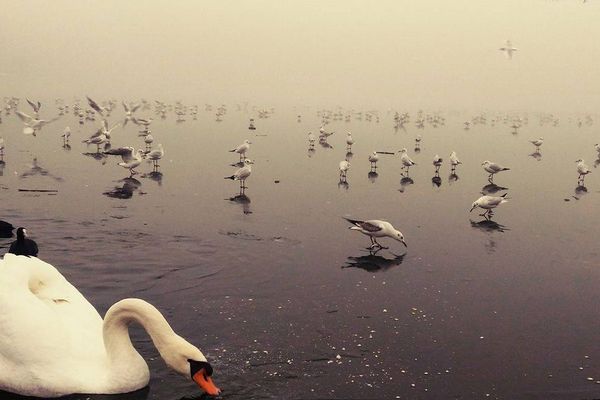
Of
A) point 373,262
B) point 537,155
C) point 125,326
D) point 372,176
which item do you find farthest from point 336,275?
point 537,155

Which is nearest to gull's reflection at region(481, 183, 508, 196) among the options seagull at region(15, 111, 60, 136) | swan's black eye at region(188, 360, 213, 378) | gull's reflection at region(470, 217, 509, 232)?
gull's reflection at region(470, 217, 509, 232)

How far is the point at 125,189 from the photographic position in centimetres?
2605

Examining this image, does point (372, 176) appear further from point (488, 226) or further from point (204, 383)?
point (204, 383)

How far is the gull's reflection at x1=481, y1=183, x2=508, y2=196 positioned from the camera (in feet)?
96.4

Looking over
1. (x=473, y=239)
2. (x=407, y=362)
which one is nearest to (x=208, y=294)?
(x=407, y=362)

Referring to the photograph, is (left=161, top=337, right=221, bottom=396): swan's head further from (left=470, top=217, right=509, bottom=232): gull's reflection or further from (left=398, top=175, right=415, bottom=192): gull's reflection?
(left=398, top=175, right=415, bottom=192): gull's reflection

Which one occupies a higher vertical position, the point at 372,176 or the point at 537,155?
the point at 537,155

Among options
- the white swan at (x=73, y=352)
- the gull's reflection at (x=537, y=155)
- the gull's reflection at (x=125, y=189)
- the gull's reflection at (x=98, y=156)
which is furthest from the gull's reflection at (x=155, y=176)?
the gull's reflection at (x=537, y=155)

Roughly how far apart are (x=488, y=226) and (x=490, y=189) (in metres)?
9.40

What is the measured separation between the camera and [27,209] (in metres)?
20.5

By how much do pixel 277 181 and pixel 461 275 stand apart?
635 inches

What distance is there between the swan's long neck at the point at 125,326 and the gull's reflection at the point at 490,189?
23295 mm

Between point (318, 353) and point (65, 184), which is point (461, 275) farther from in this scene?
point (65, 184)

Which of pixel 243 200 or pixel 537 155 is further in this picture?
pixel 537 155
